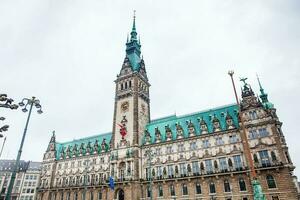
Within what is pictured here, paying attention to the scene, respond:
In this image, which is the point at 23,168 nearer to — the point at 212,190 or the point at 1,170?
the point at 1,170

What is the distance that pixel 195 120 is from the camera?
62000mm

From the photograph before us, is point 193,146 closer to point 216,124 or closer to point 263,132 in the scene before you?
point 216,124

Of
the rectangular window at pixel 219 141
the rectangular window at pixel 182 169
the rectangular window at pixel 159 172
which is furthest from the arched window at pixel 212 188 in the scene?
the rectangular window at pixel 159 172

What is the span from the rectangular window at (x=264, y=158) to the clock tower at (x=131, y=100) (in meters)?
31.7

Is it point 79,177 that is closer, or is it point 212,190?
point 212,190

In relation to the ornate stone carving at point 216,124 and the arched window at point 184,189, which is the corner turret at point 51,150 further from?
the ornate stone carving at point 216,124

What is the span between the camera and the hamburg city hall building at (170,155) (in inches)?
1877

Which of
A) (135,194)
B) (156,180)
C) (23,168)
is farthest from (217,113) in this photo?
(23,168)

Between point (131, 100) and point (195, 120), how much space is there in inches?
833

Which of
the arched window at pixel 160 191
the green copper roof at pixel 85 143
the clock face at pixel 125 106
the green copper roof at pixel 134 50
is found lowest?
the arched window at pixel 160 191

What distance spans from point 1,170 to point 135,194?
281 ft

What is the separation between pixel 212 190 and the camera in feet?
166

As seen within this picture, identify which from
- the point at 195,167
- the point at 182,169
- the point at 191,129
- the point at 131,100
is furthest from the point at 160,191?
the point at 131,100

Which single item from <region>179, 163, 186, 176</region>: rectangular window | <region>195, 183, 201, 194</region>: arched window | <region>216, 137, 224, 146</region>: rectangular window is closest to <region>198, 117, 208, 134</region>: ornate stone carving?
<region>216, 137, 224, 146</region>: rectangular window
